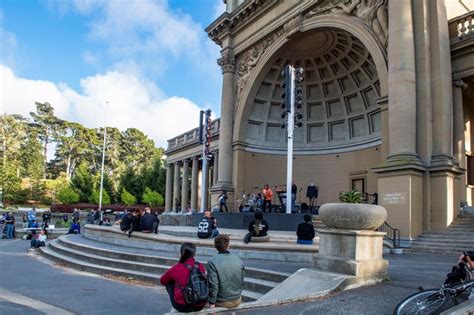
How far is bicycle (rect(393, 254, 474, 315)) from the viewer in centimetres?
529

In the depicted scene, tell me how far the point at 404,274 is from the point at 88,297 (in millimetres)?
6591

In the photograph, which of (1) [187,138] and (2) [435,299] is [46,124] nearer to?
(1) [187,138]

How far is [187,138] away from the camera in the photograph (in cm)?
4300

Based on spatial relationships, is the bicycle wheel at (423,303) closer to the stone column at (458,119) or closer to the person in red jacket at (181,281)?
the person in red jacket at (181,281)

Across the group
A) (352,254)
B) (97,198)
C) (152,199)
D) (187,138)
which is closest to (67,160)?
(97,198)

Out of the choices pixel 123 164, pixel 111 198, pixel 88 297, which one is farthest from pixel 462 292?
pixel 123 164

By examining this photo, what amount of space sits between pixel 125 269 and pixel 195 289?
7397 mm

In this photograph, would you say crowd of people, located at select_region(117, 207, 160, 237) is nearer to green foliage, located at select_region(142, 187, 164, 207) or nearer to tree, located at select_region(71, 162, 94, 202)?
green foliage, located at select_region(142, 187, 164, 207)

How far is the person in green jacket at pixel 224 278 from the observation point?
18.0ft

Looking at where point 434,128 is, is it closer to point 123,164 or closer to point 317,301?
point 317,301

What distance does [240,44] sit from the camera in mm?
30062

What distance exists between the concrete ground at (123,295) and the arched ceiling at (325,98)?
16930 mm

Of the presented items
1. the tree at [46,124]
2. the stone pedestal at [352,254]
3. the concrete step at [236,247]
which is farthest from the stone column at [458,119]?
the tree at [46,124]

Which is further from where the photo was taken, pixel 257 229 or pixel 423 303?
pixel 257 229
